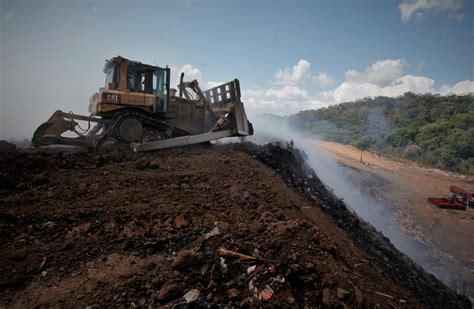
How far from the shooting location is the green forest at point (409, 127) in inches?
826

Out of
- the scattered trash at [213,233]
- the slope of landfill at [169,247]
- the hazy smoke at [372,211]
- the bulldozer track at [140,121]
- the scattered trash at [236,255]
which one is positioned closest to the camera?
the slope of landfill at [169,247]

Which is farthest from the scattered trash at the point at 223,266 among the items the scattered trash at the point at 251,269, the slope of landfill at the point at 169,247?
the scattered trash at the point at 251,269

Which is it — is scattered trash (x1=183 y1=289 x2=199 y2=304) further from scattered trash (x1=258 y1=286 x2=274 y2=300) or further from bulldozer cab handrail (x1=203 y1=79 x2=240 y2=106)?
bulldozer cab handrail (x1=203 y1=79 x2=240 y2=106)

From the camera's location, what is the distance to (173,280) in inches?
91.9

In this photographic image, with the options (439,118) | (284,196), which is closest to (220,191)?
(284,196)

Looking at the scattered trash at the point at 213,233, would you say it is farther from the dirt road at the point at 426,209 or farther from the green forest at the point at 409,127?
the green forest at the point at 409,127

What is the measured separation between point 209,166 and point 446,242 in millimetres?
8684

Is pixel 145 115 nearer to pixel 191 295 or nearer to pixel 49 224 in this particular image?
pixel 49 224

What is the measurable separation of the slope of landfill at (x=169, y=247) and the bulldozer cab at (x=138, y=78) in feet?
10.7

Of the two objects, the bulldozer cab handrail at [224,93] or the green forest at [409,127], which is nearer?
the bulldozer cab handrail at [224,93]

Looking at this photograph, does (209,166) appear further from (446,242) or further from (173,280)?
(446,242)

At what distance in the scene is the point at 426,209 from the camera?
38.5 feet

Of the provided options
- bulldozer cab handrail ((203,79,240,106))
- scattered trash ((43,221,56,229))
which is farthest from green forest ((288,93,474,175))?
scattered trash ((43,221,56,229))

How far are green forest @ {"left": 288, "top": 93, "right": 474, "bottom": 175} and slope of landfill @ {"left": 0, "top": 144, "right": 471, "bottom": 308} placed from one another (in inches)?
785
